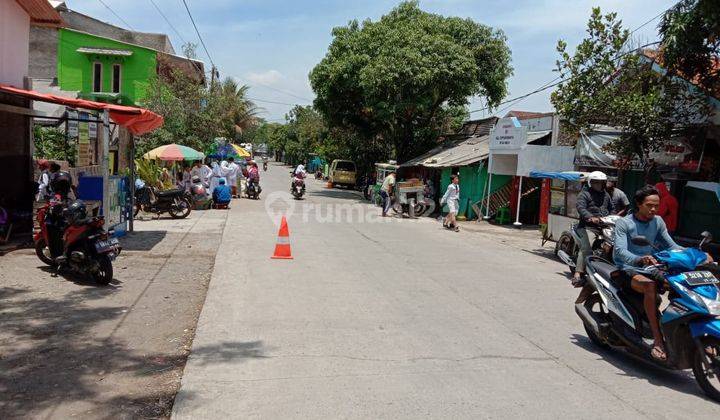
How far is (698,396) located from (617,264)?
1376 millimetres

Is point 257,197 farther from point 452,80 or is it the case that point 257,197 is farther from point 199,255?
point 199,255

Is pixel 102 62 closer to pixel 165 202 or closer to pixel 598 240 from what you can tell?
pixel 165 202

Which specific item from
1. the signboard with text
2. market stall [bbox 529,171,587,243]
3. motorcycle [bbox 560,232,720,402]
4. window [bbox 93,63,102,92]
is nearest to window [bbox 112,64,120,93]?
window [bbox 93,63,102,92]

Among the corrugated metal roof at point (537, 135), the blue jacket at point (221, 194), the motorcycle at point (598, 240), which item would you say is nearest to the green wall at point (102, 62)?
the blue jacket at point (221, 194)

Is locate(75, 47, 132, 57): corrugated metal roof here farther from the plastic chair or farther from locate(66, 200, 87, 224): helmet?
locate(66, 200, 87, 224): helmet

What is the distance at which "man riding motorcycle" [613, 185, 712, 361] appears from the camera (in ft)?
17.1

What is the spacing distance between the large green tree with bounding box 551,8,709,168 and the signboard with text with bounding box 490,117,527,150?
5644 mm

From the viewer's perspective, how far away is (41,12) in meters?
12.5

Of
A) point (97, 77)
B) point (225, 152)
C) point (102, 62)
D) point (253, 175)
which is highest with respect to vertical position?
point (102, 62)

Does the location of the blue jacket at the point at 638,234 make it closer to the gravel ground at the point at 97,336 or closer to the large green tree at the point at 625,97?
the gravel ground at the point at 97,336

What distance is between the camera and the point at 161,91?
27031mm

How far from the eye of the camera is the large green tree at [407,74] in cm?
2667

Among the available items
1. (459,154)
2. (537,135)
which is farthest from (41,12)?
(459,154)

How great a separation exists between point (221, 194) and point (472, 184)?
949 centimetres
